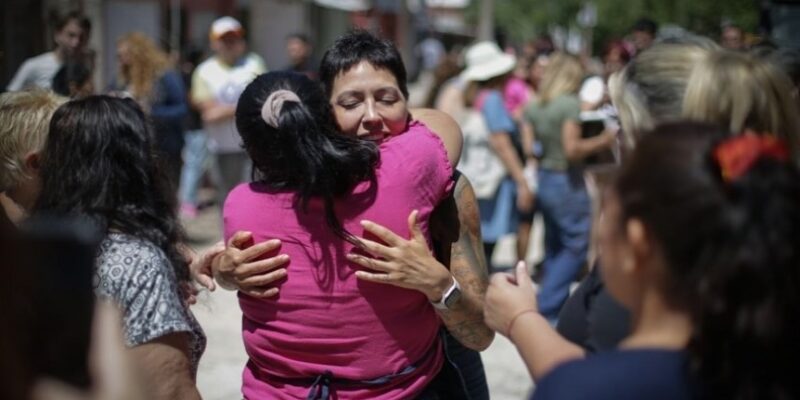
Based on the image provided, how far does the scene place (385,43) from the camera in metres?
3.05

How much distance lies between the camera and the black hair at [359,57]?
3.00 metres

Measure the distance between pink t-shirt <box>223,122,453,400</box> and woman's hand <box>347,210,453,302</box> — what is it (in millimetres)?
33

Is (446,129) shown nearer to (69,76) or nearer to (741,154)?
(741,154)

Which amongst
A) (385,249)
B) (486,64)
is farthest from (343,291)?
(486,64)

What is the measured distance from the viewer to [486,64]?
761 centimetres

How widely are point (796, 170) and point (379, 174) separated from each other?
1171mm

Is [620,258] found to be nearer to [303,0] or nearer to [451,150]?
[451,150]

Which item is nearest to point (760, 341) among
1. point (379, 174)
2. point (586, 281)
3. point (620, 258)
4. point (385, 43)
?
point (620, 258)

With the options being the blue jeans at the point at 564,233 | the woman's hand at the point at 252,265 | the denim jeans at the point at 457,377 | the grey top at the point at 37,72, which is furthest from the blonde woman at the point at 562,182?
the woman's hand at the point at 252,265

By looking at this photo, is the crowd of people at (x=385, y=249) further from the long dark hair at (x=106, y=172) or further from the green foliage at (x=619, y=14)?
the green foliage at (x=619, y=14)

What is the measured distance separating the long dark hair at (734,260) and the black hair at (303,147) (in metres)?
1.04

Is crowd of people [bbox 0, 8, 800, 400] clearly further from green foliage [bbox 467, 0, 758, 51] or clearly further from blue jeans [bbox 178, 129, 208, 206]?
blue jeans [bbox 178, 129, 208, 206]

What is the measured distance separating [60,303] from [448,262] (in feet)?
5.12

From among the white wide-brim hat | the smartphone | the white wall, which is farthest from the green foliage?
the smartphone
